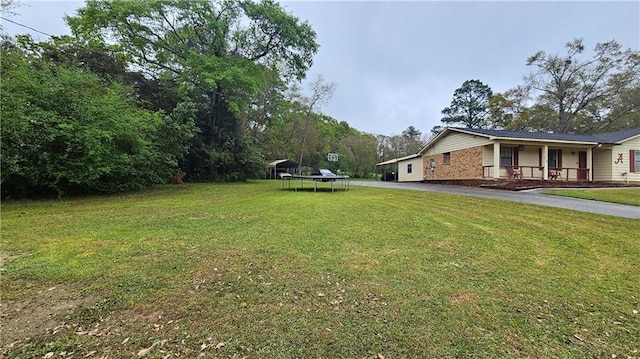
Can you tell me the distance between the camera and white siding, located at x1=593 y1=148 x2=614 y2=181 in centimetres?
1636

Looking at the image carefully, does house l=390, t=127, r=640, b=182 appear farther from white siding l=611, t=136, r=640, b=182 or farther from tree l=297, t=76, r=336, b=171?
tree l=297, t=76, r=336, b=171

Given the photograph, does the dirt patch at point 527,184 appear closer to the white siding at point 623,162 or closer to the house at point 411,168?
the white siding at point 623,162

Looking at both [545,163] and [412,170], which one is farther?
[412,170]

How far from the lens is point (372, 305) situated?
2.49m

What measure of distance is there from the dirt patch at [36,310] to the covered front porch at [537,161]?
16751 millimetres

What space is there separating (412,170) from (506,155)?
873 cm

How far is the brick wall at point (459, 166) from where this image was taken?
16.1 metres

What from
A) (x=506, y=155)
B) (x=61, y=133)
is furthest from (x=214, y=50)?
(x=506, y=155)

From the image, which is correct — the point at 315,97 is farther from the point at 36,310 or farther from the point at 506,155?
the point at 36,310

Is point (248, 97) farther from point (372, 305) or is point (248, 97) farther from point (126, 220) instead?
point (372, 305)

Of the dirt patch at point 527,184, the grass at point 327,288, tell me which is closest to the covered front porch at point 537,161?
the dirt patch at point 527,184

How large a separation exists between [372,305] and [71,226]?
563 centimetres

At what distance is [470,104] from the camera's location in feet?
139

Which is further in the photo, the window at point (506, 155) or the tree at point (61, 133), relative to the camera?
the window at point (506, 155)
